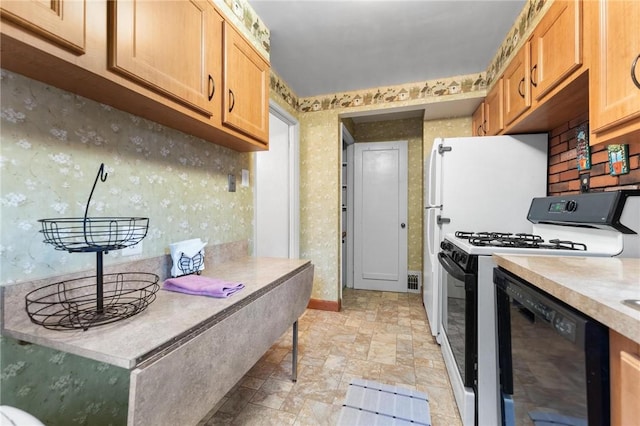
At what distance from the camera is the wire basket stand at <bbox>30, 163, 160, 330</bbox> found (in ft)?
2.72

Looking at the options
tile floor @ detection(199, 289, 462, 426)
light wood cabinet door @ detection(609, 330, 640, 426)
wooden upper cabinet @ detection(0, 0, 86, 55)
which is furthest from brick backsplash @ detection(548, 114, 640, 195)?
wooden upper cabinet @ detection(0, 0, 86, 55)

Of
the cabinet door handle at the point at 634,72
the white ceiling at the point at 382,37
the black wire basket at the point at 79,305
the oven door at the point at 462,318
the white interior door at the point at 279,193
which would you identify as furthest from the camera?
the white interior door at the point at 279,193

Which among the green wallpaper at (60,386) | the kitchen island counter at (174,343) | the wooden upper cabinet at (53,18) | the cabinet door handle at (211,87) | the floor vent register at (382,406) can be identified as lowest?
the floor vent register at (382,406)

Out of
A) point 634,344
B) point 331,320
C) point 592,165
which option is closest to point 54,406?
point 634,344

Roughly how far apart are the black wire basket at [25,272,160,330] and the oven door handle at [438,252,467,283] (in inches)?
54.7

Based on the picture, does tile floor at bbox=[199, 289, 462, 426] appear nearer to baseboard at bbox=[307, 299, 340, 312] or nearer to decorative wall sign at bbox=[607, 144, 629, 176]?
baseboard at bbox=[307, 299, 340, 312]

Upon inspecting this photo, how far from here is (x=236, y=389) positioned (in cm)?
170

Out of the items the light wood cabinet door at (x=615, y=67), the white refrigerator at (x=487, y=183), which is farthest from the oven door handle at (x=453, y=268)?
the light wood cabinet door at (x=615, y=67)

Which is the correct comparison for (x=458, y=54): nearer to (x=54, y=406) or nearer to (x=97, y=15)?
(x=97, y=15)

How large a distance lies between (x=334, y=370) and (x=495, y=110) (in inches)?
95.8

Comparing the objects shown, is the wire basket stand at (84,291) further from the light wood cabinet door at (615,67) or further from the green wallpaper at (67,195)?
the light wood cabinet door at (615,67)

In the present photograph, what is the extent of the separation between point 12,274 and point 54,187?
30 cm

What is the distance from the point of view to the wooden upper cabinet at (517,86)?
1661 millimetres

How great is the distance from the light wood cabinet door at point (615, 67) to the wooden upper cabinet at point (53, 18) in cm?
178
